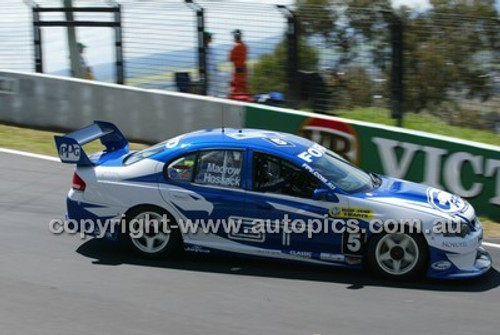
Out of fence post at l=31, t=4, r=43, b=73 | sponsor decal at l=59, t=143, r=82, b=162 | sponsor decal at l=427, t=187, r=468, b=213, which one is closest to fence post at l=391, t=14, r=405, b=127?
sponsor decal at l=427, t=187, r=468, b=213

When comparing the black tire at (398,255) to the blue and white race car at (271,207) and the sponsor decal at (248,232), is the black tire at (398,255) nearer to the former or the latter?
the blue and white race car at (271,207)

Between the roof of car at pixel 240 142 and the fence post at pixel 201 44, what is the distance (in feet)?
18.6

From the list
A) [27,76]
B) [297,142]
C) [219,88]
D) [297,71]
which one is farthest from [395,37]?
[27,76]

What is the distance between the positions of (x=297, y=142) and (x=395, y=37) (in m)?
4.60

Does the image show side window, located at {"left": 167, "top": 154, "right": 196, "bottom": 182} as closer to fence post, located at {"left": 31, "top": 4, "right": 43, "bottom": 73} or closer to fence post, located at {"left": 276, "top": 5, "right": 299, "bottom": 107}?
fence post, located at {"left": 276, "top": 5, "right": 299, "bottom": 107}

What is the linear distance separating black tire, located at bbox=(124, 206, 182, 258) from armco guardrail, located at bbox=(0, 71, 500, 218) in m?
2.30

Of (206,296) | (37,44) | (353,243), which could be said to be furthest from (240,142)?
(37,44)

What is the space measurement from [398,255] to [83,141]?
3760 mm

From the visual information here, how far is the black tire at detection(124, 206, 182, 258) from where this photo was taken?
9414 millimetres

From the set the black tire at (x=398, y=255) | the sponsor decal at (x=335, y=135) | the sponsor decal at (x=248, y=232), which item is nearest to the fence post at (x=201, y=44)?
the sponsor decal at (x=335, y=135)

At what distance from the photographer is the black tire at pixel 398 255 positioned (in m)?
8.88

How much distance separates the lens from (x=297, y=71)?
1465cm

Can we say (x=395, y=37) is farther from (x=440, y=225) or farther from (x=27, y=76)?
(x=27, y=76)

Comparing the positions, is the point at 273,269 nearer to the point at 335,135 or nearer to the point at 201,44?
the point at 335,135
